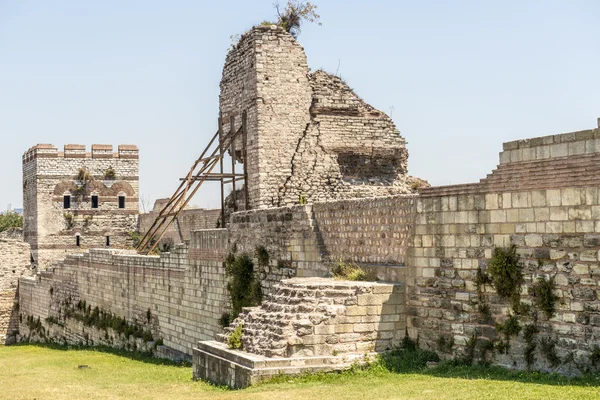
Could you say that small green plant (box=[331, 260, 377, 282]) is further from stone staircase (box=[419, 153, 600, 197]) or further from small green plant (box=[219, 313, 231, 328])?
small green plant (box=[219, 313, 231, 328])

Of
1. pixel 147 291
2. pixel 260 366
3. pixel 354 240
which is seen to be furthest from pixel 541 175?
pixel 147 291

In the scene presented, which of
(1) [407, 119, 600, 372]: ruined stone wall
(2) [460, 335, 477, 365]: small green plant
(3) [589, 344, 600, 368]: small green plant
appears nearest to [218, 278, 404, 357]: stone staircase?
(1) [407, 119, 600, 372]: ruined stone wall

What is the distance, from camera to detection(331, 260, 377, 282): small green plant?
15.2 metres

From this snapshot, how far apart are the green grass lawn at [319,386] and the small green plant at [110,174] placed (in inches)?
928

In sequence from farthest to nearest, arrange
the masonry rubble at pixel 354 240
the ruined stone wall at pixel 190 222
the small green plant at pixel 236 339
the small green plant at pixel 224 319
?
the ruined stone wall at pixel 190 222 < the small green plant at pixel 224 319 < the small green plant at pixel 236 339 < the masonry rubble at pixel 354 240

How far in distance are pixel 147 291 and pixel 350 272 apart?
34.7ft

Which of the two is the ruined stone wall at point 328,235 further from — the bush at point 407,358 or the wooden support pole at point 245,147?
the wooden support pole at point 245,147

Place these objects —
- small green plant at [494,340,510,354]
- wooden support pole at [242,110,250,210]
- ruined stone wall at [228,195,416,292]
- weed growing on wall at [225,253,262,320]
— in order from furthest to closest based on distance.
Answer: wooden support pole at [242,110,250,210]
weed growing on wall at [225,253,262,320]
ruined stone wall at [228,195,416,292]
small green plant at [494,340,510,354]

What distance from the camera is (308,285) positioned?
46.4 ft

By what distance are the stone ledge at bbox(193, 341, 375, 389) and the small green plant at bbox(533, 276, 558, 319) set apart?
2.98 metres

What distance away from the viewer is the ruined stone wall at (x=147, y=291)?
21.0 m

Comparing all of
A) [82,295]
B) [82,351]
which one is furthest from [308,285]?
[82,295]

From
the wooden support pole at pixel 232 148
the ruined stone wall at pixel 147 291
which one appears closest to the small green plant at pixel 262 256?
the ruined stone wall at pixel 147 291

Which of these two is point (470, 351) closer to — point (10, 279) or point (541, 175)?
point (541, 175)
